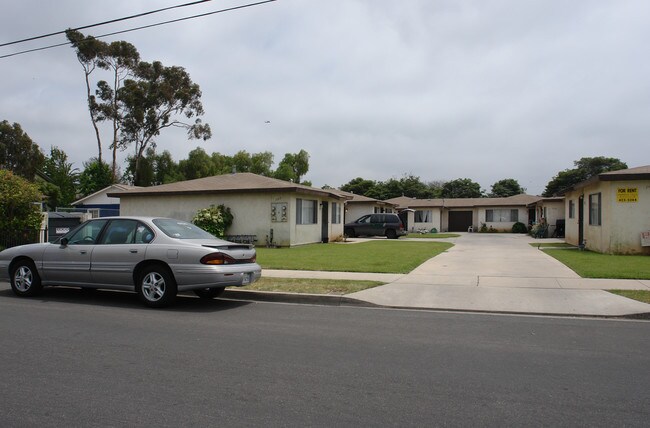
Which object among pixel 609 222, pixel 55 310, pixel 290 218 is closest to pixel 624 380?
pixel 55 310

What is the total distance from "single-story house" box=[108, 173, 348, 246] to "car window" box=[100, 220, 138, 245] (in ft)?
44.9

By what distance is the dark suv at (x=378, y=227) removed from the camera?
32000mm

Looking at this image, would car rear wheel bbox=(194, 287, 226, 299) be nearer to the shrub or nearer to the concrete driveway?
the concrete driveway

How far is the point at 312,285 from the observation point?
10555 millimetres

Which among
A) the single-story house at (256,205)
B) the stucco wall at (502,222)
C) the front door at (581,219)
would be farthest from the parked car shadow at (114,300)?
the stucco wall at (502,222)

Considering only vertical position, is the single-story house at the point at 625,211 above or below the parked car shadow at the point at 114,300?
above

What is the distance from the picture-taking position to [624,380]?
16.2ft

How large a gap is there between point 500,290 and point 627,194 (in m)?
10.5

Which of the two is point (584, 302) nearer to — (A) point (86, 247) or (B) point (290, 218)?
(A) point (86, 247)

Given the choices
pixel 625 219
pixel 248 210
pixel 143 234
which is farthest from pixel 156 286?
pixel 625 219

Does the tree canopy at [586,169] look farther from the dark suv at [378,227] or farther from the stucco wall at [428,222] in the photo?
the dark suv at [378,227]

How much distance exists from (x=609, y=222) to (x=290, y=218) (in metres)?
12.8

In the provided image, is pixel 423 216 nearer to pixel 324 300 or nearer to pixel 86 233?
pixel 324 300

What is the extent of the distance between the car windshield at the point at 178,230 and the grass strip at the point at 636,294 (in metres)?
7.86
